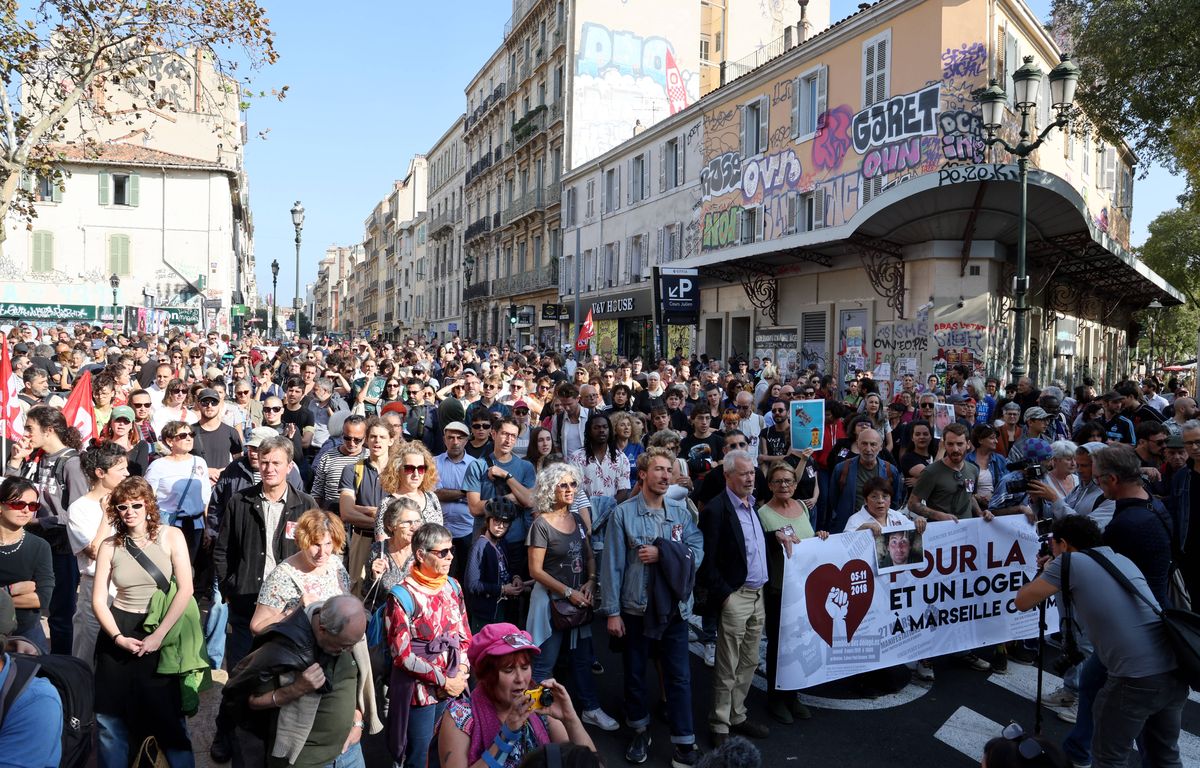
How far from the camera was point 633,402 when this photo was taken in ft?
37.5

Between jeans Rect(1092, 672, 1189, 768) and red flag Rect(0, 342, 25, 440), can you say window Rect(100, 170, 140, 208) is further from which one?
jeans Rect(1092, 672, 1189, 768)

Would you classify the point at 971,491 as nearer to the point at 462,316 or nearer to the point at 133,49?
the point at 133,49

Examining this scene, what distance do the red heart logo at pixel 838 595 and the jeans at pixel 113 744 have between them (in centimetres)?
375

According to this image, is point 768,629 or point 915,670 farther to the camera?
point 915,670

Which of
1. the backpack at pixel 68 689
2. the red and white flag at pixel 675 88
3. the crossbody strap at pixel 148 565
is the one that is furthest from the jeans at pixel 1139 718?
the red and white flag at pixel 675 88

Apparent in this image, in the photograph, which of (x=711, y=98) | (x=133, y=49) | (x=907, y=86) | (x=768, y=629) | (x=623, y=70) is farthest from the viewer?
(x=623, y=70)

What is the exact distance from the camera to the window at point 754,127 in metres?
23.8

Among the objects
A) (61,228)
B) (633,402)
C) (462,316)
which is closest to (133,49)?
(633,402)

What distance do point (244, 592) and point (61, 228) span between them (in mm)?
42173

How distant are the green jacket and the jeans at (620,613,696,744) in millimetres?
2258

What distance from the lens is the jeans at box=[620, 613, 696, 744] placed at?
16.0ft

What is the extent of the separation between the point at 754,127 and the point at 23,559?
74.2ft

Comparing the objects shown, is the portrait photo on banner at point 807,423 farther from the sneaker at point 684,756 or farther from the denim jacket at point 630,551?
the sneaker at point 684,756

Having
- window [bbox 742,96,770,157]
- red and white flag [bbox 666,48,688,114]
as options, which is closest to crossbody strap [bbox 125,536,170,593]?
window [bbox 742,96,770,157]
